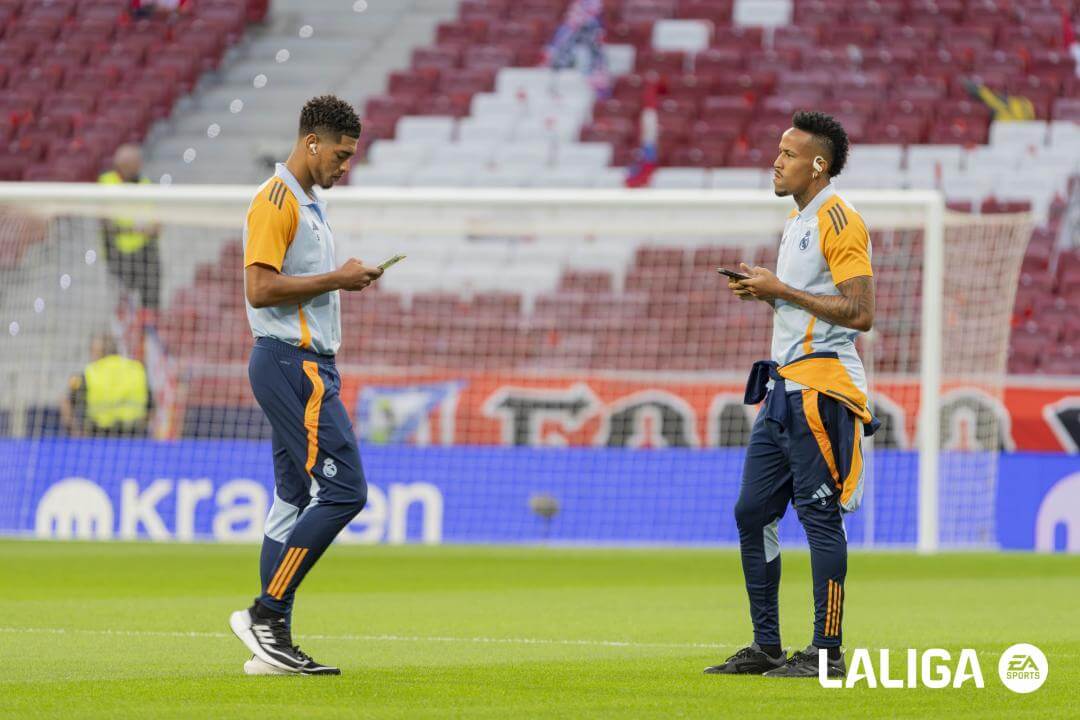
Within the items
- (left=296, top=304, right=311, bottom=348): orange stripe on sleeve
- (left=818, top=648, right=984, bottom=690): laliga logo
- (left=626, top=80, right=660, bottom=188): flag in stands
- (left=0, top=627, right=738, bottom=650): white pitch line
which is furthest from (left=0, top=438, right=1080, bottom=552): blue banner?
(left=296, top=304, right=311, bottom=348): orange stripe on sleeve

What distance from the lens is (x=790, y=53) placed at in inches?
880

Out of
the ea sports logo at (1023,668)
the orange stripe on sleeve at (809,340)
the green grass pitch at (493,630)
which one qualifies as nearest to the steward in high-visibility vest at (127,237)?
the green grass pitch at (493,630)

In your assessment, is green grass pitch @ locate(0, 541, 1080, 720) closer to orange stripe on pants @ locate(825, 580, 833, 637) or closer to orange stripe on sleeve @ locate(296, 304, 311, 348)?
orange stripe on pants @ locate(825, 580, 833, 637)

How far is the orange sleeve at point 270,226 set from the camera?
612 centimetres

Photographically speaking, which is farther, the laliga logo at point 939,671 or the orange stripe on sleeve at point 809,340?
the orange stripe on sleeve at point 809,340

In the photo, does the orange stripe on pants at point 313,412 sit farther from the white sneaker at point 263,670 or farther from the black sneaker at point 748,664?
the black sneaker at point 748,664

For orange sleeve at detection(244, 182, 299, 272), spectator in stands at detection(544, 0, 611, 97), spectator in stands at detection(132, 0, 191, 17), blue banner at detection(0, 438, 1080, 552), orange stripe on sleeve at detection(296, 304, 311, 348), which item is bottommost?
blue banner at detection(0, 438, 1080, 552)

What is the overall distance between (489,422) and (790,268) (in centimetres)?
914

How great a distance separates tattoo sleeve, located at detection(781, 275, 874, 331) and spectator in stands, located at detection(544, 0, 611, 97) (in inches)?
654

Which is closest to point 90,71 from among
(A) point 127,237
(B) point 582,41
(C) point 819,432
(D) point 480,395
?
(B) point 582,41

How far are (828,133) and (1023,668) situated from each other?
6.46ft

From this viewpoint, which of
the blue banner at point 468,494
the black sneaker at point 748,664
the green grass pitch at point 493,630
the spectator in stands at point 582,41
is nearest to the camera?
the green grass pitch at point 493,630

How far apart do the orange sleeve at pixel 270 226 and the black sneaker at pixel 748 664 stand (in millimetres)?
1998

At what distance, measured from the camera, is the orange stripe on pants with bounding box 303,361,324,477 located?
6.17 metres
